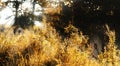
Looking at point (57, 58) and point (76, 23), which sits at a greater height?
point (57, 58)

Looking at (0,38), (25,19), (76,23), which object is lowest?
(25,19)

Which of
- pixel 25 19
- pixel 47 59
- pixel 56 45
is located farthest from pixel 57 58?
pixel 25 19

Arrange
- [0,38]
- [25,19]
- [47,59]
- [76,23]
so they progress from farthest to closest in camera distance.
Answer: [25,19], [76,23], [0,38], [47,59]

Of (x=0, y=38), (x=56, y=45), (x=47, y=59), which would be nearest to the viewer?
(x=47, y=59)

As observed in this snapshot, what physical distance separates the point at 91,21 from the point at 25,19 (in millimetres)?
14710

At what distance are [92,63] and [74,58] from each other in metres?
0.35

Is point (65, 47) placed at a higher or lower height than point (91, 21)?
higher

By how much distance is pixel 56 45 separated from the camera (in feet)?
29.5

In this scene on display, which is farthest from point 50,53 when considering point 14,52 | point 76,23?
point 76,23

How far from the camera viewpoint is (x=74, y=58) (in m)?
7.79

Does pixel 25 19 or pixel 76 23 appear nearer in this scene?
pixel 76 23

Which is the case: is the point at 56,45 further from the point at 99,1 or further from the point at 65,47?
the point at 99,1

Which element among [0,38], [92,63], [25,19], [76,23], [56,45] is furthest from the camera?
[25,19]

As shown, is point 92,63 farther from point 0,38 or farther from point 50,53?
point 0,38
